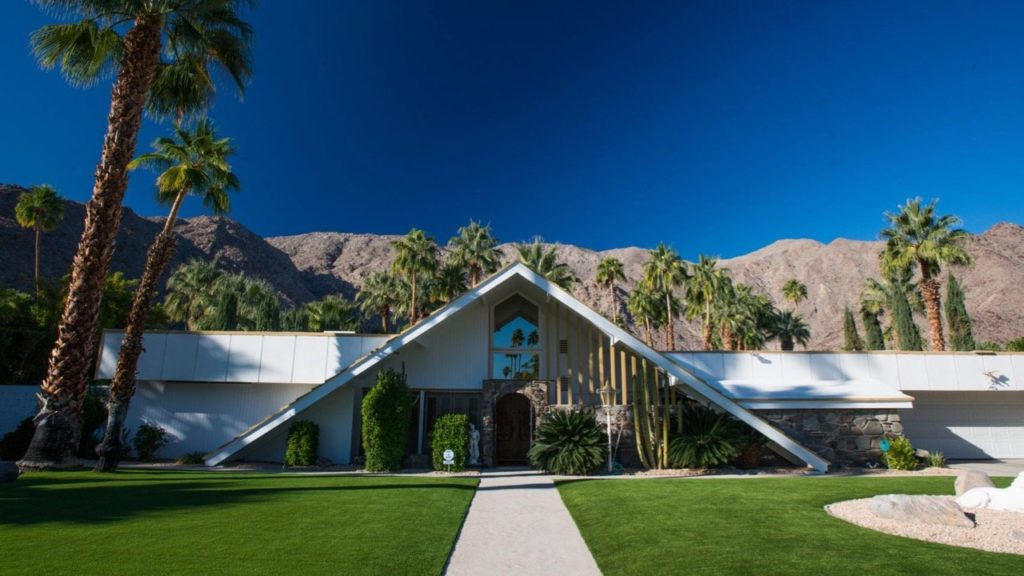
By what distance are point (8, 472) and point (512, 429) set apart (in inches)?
440

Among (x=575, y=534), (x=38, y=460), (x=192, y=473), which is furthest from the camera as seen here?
(x=192, y=473)

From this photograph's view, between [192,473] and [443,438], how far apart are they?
6149 millimetres

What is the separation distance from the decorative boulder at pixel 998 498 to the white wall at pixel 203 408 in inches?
646

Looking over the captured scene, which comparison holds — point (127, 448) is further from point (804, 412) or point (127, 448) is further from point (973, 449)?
point (973, 449)

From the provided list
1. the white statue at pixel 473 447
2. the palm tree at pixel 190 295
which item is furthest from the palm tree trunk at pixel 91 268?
the palm tree at pixel 190 295

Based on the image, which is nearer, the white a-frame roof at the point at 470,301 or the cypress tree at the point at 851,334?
the white a-frame roof at the point at 470,301

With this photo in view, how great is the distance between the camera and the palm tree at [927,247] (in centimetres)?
2425

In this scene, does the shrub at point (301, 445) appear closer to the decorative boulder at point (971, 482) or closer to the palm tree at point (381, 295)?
the decorative boulder at point (971, 482)

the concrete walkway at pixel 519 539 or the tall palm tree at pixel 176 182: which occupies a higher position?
the tall palm tree at pixel 176 182

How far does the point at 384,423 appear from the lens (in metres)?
14.1

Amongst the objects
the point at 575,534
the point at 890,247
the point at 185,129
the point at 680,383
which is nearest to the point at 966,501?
the point at 575,534

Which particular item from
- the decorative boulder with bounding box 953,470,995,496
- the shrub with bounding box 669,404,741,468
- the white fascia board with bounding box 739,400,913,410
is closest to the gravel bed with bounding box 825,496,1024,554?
the decorative boulder with bounding box 953,470,995,496

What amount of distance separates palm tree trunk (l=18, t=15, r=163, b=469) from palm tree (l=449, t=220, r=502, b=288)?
954 inches

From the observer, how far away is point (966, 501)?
783cm
